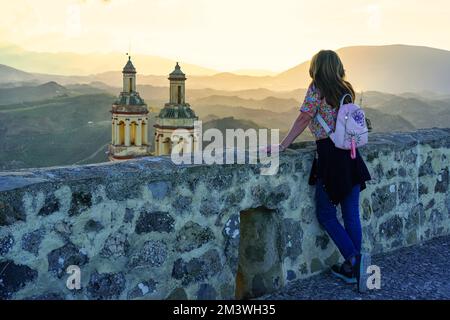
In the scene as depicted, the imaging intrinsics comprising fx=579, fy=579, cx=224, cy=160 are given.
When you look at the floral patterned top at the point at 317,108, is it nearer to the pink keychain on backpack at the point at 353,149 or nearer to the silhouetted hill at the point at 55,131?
the pink keychain on backpack at the point at 353,149

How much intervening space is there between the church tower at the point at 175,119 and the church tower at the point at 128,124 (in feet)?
9.48

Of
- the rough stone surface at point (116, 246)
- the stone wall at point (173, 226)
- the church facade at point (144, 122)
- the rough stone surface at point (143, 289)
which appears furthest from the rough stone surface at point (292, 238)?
the church facade at point (144, 122)

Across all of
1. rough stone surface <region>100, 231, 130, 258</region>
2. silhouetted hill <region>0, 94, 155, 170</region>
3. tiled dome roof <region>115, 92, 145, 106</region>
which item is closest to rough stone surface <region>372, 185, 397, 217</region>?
rough stone surface <region>100, 231, 130, 258</region>

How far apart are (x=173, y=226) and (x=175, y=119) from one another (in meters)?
36.8

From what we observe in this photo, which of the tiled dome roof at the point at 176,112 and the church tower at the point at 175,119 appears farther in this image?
the tiled dome roof at the point at 176,112

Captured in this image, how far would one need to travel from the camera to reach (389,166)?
4.90 metres

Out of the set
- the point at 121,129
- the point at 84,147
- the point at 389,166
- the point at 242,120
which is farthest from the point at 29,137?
the point at 389,166

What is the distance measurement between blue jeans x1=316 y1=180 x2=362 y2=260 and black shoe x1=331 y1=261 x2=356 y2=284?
0.27ft

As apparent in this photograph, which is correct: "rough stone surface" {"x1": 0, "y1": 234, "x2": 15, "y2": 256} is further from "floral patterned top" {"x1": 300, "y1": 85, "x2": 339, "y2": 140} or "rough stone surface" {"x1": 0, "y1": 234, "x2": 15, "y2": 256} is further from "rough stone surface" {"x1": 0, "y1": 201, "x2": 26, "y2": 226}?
"floral patterned top" {"x1": 300, "y1": 85, "x2": 339, "y2": 140}

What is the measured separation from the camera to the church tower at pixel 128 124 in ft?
139

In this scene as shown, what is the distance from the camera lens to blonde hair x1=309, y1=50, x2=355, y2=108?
3832 mm

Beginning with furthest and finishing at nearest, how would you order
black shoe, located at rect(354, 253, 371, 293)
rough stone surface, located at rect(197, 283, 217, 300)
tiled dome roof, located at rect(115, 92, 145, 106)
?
tiled dome roof, located at rect(115, 92, 145, 106) < black shoe, located at rect(354, 253, 371, 293) < rough stone surface, located at rect(197, 283, 217, 300)

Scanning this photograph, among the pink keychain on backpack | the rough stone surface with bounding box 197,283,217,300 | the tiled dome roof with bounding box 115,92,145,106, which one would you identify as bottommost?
the rough stone surface with bounding box 197,283,217,300

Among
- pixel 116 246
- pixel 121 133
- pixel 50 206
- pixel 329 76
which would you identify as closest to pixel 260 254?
pixel 116 246
